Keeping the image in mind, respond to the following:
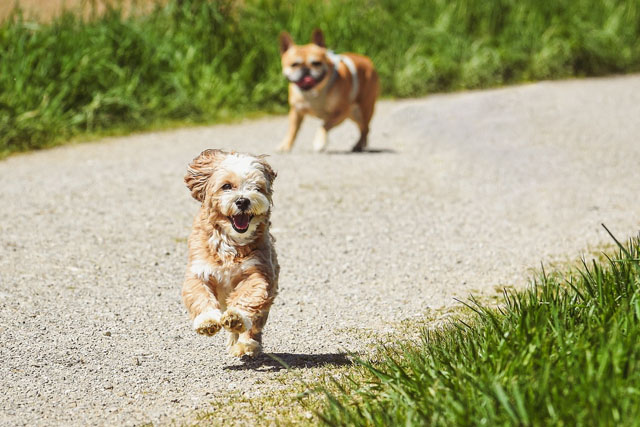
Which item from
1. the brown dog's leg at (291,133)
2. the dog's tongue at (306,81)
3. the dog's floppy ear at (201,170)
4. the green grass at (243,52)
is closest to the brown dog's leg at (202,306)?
the dog's floppy ear at (201,170)

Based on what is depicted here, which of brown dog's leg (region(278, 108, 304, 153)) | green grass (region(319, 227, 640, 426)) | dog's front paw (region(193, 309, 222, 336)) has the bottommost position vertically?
brown dog's leg (region(278, 108, 304, 153))

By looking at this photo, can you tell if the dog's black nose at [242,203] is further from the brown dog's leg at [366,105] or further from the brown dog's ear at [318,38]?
the brown dog's leg at [366,105]

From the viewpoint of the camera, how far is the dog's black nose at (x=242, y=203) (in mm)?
4155

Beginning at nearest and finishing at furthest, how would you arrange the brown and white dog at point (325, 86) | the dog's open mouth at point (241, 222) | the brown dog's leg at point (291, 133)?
the dog's open mouth at point (241, 222), the brown and white dog at point (325, 86), the brown dog's leg at point (291, 133)

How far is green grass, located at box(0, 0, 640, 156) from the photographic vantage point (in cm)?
1122

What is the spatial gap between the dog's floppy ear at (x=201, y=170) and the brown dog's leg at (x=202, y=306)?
406 mm

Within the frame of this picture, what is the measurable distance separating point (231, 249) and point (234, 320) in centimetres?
37

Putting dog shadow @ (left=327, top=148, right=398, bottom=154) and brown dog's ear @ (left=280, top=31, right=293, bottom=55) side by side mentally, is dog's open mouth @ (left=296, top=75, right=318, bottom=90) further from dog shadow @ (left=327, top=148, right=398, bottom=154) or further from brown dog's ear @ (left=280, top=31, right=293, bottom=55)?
dog shadow @ (left=327, top=148, right=398, bottom=154)

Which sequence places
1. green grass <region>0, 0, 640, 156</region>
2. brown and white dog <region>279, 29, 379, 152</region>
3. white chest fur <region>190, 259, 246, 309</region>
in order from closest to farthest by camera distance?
white chest fur <region>190, 259, 246, 309</region> < brown and white dog <region>279, 29, 379, 152</region> < green grass <region>0, 0, 640, 156</region>

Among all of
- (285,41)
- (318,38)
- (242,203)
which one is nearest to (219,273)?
(242,203)

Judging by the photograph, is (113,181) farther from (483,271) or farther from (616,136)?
(616,136)

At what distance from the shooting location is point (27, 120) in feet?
34.7

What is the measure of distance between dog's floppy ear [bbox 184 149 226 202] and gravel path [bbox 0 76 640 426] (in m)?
0.94

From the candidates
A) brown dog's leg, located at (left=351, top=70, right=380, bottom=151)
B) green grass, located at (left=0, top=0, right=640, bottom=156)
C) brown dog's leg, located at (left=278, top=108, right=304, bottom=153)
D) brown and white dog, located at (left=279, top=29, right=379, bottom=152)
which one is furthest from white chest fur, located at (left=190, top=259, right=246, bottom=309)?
green grass, located at (left=0, top=0, right=640, bottom=156)
